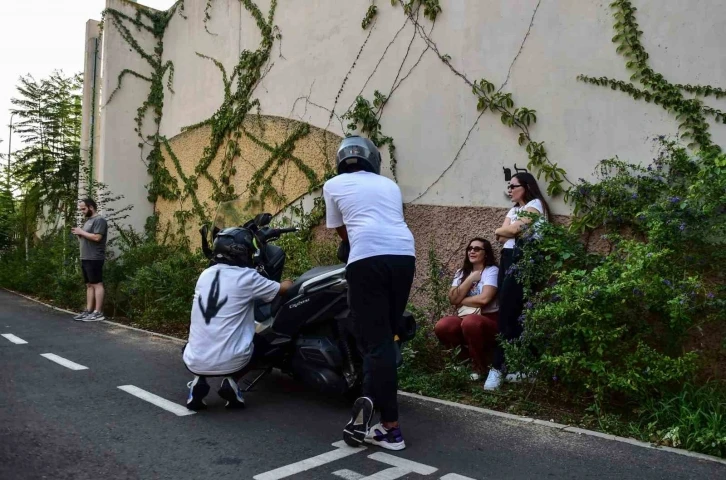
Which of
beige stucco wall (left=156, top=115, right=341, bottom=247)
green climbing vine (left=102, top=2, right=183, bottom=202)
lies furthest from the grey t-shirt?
green climbing vine (left=102, top=2, right=183, bottom=202)

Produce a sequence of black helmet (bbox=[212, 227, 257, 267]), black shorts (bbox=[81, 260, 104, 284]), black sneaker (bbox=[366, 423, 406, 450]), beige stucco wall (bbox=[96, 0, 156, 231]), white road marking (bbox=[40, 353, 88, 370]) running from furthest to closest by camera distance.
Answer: beige stucco wall (bbox=[96, 0, 156, 231]), black shorts (bbox=[81, 260, 104, 284]), white road marking (bbox=[40, 353, 88, 370]), black helmet (bbox=[212, 227, 257, 267]), black sneaker (bbox=[366, 423, 406, 450])

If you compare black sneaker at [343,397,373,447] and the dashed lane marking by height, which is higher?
black sneaker at [343,397,373,447]

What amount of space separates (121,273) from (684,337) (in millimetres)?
8453

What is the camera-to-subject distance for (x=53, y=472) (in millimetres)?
3219

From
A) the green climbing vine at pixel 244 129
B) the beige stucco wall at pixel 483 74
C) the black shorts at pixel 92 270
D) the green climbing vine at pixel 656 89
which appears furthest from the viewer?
the black shorts at pixel 92 270

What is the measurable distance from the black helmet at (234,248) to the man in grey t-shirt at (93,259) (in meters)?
5.24

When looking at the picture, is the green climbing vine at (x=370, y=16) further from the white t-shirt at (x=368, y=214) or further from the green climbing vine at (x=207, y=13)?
the green climbing vine at (x=207, y=13)

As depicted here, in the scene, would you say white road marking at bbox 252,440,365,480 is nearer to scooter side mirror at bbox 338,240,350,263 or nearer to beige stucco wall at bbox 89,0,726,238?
scooter side mirror at bbox 338,240,350,263

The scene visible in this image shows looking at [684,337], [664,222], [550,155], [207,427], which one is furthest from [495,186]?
[207,427]

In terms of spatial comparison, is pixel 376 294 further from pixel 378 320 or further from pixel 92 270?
pixel 92 270

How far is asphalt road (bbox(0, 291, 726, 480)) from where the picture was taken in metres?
3.27

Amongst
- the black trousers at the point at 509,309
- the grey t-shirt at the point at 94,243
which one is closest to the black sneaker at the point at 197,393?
the black trousers at the point at 509,309

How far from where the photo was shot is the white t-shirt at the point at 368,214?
3615 mm

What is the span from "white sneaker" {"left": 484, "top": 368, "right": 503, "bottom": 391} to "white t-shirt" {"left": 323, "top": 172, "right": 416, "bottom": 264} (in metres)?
Answer: 1.64
